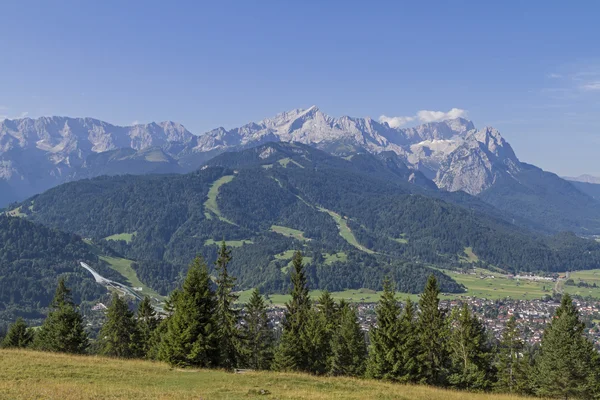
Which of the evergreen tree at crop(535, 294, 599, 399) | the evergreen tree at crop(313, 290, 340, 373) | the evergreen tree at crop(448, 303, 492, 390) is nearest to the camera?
the evergreen tree at crop(535, 294, 599, 399)

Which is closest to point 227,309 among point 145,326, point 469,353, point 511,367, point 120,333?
point 145,326

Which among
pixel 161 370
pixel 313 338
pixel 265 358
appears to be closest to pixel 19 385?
pixel 161 370

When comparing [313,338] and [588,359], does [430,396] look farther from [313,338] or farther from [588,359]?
[588,359]

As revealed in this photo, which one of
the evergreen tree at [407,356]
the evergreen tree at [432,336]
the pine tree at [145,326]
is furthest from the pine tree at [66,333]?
the evergreen tree at [432,336]

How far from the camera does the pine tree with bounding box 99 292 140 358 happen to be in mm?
80688

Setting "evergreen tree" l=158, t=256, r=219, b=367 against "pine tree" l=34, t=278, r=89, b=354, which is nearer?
"evergreen tree" l=158, t=256, r=219, b=367

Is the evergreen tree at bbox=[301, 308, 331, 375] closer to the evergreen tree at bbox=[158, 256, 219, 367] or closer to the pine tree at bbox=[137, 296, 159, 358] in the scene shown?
the evergreen tree at bbox=[158, 256, 219, 367]

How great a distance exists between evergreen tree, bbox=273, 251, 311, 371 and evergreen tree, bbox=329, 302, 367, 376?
534cm

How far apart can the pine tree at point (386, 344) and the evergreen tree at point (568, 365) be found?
25999mm

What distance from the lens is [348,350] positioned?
70.8 m

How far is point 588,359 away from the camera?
63.8 meters

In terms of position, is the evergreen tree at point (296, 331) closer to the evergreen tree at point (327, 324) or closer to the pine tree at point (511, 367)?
the evergreen tree at point (327, 324)

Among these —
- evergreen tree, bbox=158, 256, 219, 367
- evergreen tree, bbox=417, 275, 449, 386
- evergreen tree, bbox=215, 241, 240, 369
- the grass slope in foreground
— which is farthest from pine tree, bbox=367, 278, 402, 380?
evergreen tree, bbox=215, 241, 240, 369

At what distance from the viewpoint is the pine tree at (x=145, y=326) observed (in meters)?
81.5
